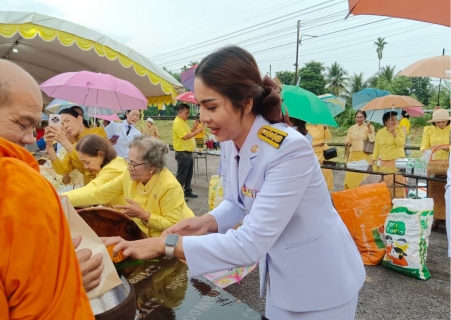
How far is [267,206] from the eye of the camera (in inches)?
47.4

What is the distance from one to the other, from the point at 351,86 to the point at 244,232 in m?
55.3

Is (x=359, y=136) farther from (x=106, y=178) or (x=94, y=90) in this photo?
(x=106, y=178)

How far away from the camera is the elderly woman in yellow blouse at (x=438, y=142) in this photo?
524 cm

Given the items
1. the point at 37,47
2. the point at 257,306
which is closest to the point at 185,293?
the point at 257,306

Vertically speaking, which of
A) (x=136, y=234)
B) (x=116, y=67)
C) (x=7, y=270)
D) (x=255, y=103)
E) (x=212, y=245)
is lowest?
(x=136, y=234)

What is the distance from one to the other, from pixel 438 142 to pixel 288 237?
585cm

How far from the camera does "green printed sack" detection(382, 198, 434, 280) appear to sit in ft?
11.1

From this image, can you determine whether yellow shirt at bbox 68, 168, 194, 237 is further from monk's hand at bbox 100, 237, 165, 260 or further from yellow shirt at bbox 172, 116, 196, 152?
yellow shirt at bbox 172, 116, 196, 152

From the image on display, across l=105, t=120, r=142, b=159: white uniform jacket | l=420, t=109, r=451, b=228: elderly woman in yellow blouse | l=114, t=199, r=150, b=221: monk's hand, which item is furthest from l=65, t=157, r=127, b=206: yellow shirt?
l=420, t=109, r=451, b=228: elderly woman in yellow blouse

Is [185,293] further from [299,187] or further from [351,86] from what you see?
[351,86]

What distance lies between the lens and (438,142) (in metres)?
6.04

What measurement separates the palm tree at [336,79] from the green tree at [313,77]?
146 inches

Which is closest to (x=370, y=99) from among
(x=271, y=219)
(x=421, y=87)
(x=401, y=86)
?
(x=271, y=219)

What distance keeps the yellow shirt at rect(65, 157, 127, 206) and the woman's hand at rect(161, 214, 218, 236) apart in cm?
171
